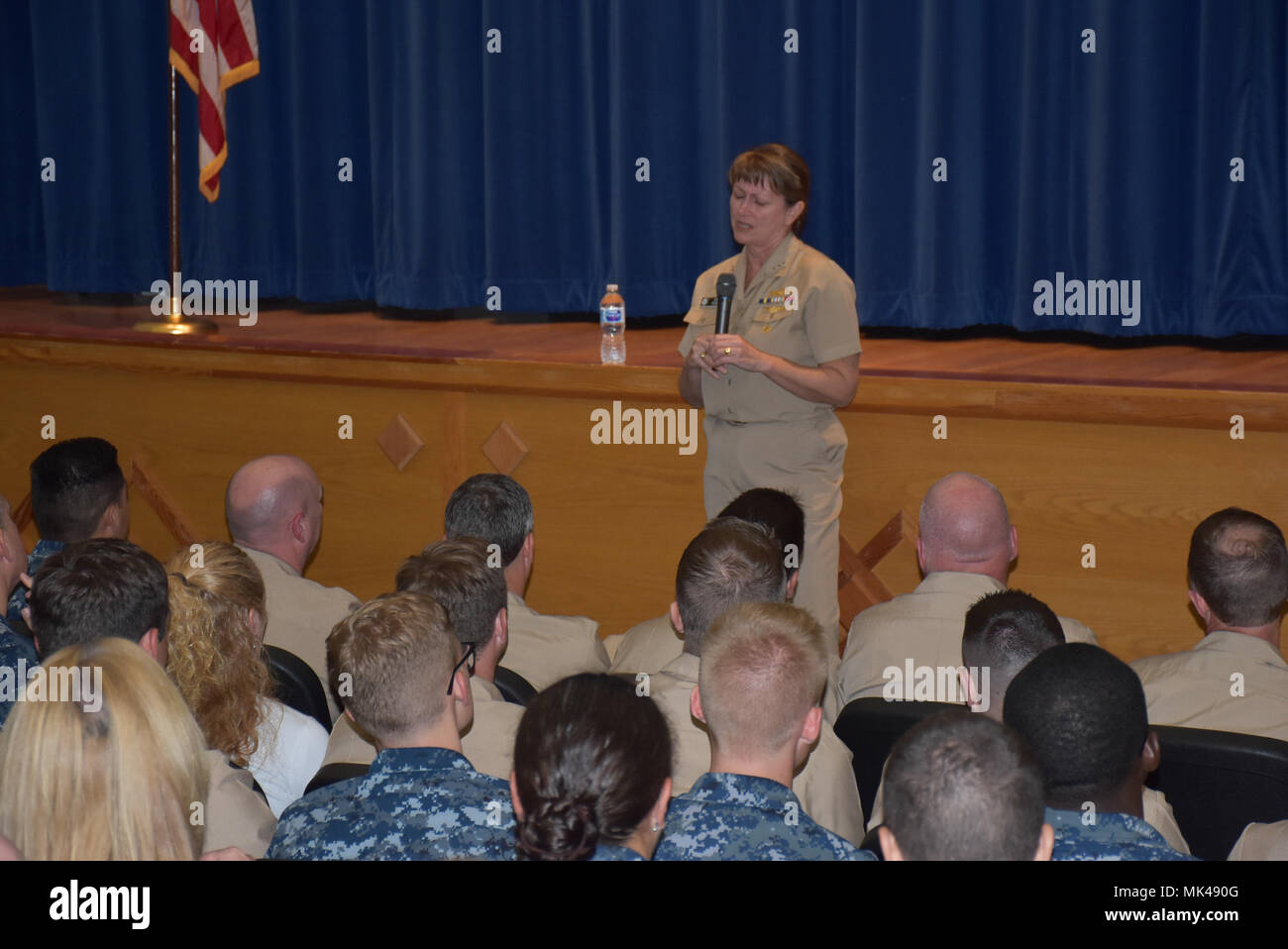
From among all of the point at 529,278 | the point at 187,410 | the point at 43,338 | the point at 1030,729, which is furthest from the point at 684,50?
the point at 1030,729

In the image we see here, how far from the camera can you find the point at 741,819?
174 cm

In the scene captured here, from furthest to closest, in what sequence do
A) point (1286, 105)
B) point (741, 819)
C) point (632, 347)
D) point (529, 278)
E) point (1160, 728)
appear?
point (529, 278) < point (632, 347) < point (1286, 105) < point (1160, 728) < point (741, 819)

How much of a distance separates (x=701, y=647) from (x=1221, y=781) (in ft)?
2.62

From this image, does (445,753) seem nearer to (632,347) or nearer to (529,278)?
(632,347)

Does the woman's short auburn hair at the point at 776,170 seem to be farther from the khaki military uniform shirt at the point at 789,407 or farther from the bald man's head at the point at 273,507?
the bald man's head at the point at 273,507

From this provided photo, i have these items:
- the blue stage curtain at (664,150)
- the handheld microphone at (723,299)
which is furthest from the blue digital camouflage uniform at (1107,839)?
the blue stage curtain at (664,150)

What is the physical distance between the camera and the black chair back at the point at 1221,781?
2047 millimetres

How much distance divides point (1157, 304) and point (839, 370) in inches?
55.2

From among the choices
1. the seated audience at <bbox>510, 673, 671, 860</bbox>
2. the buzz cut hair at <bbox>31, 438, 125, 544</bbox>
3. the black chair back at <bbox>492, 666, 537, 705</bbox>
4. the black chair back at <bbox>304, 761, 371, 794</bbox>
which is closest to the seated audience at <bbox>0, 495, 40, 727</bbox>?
the buzz cut hair at <bbox>31, 438, 125, 544</bbox>

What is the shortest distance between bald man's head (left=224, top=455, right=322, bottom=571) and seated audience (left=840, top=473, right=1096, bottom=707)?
1.33 m

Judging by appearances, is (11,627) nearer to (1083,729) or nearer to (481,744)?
(481,744)

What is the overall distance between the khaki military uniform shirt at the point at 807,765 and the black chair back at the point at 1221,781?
1.54ft

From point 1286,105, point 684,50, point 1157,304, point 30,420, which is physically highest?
point 684,50

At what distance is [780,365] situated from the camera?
11.7 ft
